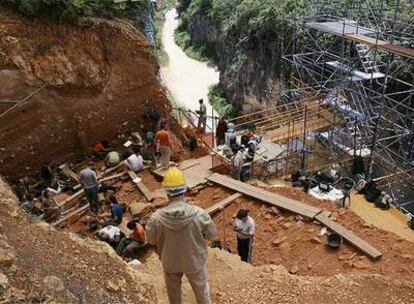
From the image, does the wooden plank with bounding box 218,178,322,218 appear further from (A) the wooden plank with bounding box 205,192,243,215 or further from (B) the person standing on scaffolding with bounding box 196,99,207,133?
(B) the person standing on scaffolding with bounding box 196,99,207,133

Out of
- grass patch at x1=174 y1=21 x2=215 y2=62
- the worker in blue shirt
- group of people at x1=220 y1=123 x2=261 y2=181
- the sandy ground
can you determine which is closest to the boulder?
the worker in blue shirt

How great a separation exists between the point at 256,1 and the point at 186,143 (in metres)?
12.1

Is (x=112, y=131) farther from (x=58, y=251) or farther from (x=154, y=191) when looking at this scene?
(x=58, y=251)

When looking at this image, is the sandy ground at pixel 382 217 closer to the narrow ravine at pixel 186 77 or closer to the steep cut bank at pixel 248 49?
the steep cut bank at pixel 248 49

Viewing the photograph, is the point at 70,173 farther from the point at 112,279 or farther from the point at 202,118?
the point at 112,279

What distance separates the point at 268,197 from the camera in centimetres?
1073

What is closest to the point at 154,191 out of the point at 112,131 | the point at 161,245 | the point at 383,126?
the point at 112,131

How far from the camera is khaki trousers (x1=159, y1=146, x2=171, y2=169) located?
11.9 m

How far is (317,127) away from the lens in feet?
52.5

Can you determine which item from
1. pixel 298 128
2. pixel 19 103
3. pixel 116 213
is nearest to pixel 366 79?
pixel 298 128

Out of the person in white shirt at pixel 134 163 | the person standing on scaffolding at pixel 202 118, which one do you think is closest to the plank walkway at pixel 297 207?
the person in white shirt at pixel 134 163

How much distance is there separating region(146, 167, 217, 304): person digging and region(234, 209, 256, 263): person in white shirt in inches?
117

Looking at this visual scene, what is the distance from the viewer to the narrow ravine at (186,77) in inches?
1216

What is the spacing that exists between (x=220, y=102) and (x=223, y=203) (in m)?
17.8
